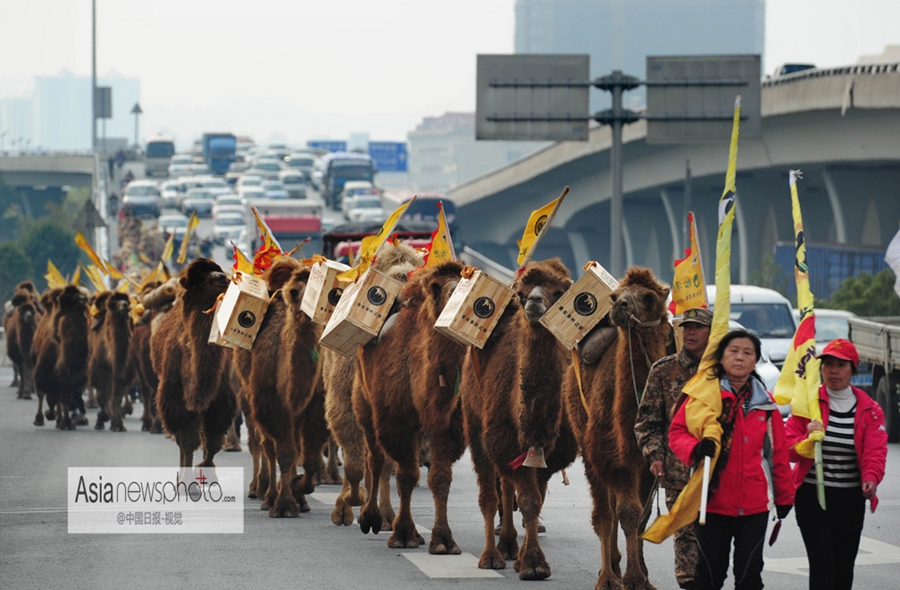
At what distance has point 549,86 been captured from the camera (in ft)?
96.0

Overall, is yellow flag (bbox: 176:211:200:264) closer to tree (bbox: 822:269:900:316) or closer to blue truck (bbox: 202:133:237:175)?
→ tree (bbox: 822:269:900:316)

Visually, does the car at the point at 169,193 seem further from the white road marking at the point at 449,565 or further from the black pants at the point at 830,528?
the black pants at the point at 830,528

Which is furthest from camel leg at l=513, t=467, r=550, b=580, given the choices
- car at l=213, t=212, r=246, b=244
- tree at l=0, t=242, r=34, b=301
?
tree at l=0, t=242, r=34, b=301

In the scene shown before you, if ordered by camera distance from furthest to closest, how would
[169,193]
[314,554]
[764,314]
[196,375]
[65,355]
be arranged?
[169,193], [764,314], [65,355], [196,375], [314,554]

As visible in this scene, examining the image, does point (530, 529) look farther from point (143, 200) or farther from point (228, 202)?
point (228, 202)

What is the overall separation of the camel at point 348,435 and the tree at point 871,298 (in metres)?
28.5

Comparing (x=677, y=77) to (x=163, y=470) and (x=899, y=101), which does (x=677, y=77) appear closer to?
(x=899, y=101)

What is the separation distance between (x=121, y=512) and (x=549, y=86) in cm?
1723

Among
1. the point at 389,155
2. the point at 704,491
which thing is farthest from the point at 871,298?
the point at 389,155

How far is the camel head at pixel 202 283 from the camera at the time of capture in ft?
49.7

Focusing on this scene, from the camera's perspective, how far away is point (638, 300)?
9.70 meters

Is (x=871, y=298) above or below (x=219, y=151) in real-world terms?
below

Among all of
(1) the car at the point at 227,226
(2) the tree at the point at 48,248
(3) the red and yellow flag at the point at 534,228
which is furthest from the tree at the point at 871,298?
(2) the tree at the point at 48,248

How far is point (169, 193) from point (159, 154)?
1026 inches
